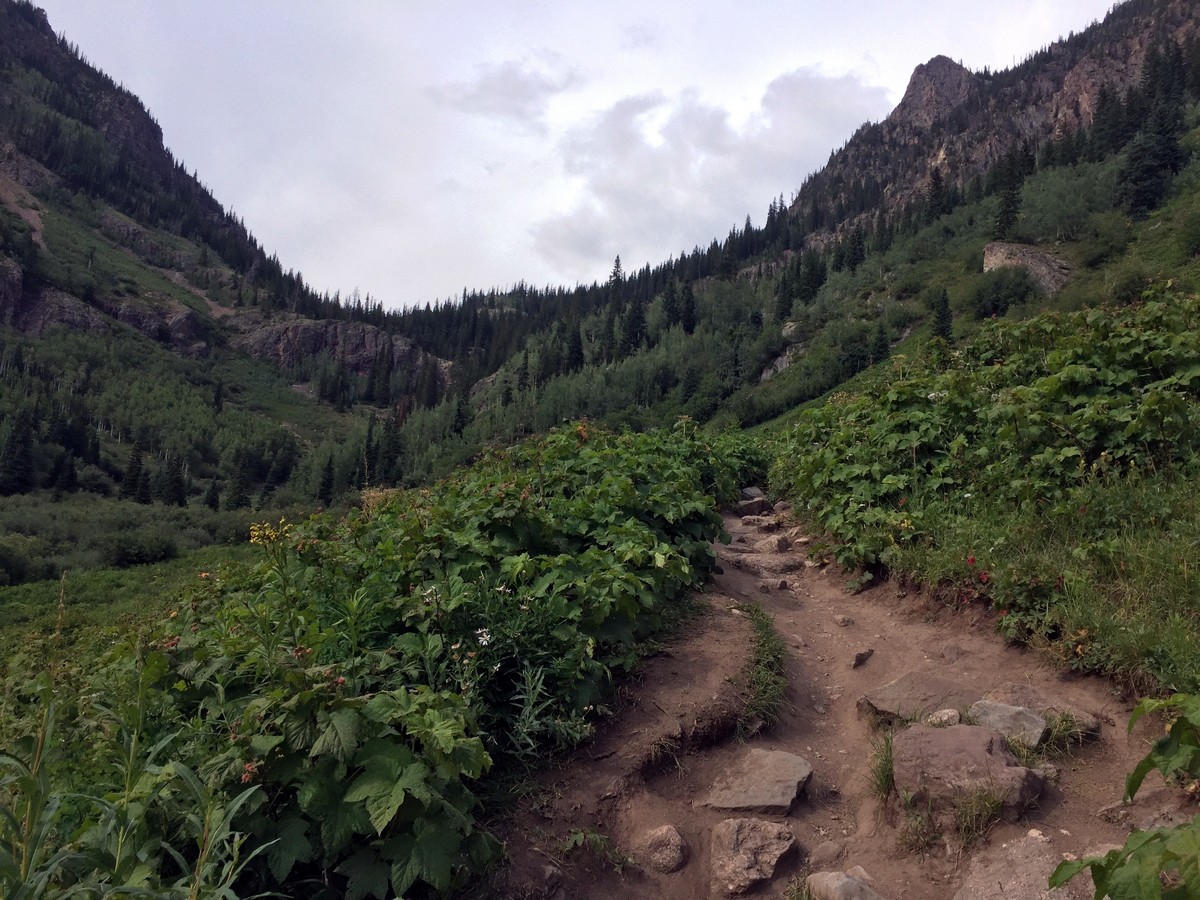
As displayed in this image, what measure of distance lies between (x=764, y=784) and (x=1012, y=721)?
4.76 ft

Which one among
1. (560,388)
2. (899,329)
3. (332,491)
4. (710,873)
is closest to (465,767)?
(710,873)

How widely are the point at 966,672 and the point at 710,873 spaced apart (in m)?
2.53

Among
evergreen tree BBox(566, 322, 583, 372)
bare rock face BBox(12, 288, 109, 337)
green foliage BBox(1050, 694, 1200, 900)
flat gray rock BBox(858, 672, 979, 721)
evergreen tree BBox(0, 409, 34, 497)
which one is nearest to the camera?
green foliage BBox(1050, 694, 1200, 900)

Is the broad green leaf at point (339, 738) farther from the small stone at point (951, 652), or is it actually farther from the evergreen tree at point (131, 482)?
the evergreen tree at point (131, 482)

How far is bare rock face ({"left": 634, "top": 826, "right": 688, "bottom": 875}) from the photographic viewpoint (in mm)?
3287

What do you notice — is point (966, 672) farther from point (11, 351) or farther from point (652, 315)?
point (11, 351)

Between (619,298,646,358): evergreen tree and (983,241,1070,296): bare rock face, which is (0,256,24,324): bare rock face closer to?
(619,298,646,358): evergreen tree

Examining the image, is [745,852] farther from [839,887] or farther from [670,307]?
[670,307]

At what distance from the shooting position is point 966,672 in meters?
4.66

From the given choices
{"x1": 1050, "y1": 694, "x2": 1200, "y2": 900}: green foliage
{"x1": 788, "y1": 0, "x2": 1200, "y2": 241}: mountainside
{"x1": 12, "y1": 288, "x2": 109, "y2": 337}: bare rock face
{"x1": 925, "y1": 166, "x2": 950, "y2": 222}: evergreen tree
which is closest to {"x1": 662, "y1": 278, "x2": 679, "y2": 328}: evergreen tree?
{"x1": 925, "y1": 166, "x2": 950, "y2": 222}: evergreen tree

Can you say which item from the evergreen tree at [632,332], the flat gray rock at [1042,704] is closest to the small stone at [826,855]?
the flat gray rock at [1042,704]

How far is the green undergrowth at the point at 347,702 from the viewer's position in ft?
7.63

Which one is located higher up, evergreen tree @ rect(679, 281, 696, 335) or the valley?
evergreen tree @ rect(679, 281, 696, 335)

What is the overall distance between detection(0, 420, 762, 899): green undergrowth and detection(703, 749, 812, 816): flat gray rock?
870 millimetres
